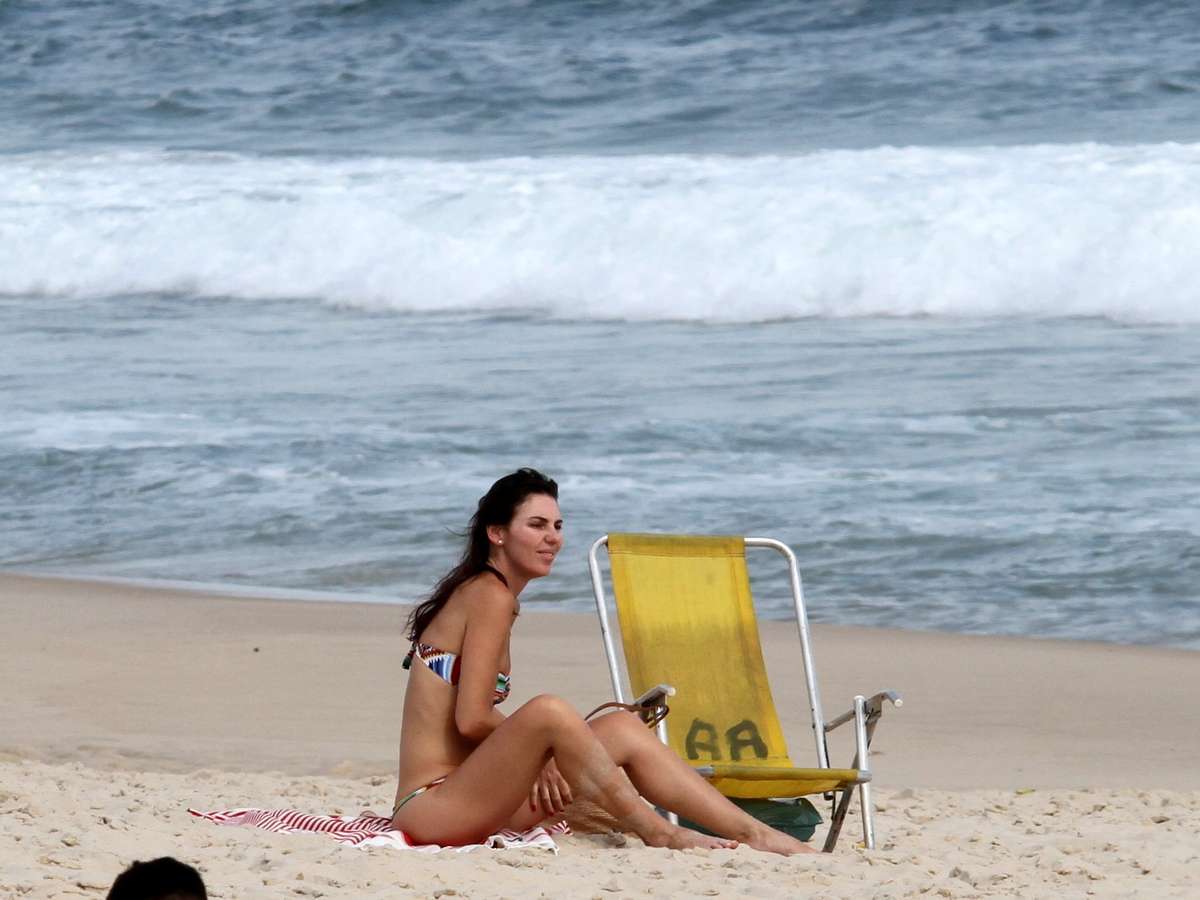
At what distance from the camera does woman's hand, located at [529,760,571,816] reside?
4.43m

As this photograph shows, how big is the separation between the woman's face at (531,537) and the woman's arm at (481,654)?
0.09 metres

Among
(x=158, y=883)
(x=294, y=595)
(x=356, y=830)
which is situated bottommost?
(x=294, y=595)

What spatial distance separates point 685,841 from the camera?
14.5 ft

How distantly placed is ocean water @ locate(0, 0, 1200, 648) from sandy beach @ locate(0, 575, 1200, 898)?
23.5 inches

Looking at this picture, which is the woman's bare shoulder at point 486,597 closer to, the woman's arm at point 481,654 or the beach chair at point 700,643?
the woman's arm at point 481,654

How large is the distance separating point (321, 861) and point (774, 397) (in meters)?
7.00

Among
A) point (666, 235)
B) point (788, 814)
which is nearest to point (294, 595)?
point (788, 814)

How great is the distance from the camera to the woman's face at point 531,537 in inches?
178

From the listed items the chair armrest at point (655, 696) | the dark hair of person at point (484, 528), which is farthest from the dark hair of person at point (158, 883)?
the chair armrest at point (655, 696)

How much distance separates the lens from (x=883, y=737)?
19.7 ft

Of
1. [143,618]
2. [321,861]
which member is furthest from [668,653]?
[143,618]

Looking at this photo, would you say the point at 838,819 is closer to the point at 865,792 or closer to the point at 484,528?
the point at 865,792

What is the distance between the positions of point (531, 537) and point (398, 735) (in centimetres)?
166

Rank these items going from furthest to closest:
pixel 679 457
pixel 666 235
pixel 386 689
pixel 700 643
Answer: pixel 666 235, pixel 679 457, pixel 386 689, pixel 700 643
